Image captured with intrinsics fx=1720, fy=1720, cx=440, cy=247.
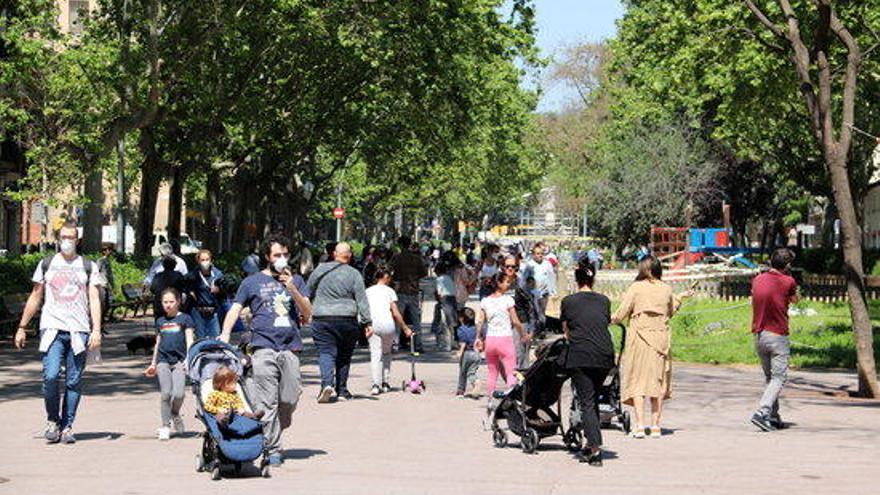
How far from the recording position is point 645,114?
2788 inches

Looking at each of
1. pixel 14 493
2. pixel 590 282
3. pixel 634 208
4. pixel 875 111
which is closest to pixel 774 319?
pixel 590 282

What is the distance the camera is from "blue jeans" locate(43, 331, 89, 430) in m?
13.7

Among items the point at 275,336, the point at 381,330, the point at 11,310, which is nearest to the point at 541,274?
the point at 11,310

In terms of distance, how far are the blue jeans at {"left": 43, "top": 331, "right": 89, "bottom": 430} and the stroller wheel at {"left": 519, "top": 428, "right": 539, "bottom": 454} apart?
362 cm

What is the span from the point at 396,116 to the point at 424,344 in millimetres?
25819

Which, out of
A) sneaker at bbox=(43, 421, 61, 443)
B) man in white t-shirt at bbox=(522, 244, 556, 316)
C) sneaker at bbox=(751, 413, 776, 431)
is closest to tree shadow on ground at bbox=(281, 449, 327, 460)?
sneaker at bbox=(43, 421, 61, 443)

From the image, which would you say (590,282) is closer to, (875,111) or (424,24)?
(424,24)

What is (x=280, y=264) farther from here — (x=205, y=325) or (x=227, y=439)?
(x=205, y=325)

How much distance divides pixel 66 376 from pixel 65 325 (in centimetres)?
41

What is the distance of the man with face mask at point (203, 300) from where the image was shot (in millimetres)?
21250

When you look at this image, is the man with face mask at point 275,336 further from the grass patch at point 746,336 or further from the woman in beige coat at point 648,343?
the grass patch at point 746,336

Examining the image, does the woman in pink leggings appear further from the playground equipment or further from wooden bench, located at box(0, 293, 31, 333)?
the playground equipment

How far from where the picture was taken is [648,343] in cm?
1486

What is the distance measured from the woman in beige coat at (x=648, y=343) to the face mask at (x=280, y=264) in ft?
10.2
